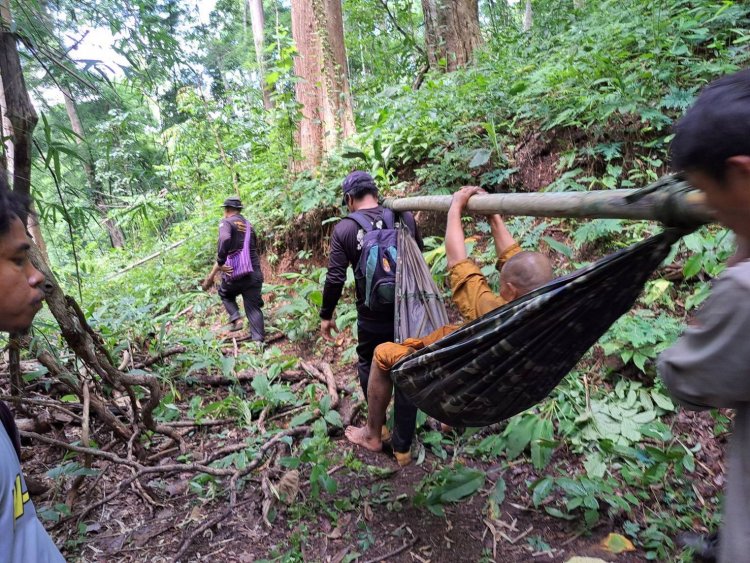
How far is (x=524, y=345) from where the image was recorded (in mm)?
1493

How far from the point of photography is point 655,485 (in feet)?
6.81

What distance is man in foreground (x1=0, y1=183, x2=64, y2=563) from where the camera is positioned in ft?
2.41

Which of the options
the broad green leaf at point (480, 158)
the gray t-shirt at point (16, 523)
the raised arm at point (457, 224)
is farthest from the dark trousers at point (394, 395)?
the broad green leaf at point (480, 158)

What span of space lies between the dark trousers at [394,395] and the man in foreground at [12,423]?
1.54 m

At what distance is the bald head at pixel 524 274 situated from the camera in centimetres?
168

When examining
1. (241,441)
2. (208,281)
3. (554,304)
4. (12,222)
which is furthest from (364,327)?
(208,281)

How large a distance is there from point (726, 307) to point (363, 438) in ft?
7.59

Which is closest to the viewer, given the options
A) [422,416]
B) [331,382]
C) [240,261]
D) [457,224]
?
[457,224]

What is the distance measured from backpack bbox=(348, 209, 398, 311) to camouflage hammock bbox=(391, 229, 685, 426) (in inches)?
26.9

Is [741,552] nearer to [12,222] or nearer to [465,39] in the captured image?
[12,222]

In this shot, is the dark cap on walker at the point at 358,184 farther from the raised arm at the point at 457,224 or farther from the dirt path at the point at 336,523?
the dirt path at the point at 336,523

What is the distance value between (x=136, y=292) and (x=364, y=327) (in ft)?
→ 16.0

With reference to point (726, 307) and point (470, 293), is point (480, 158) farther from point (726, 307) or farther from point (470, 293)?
point (726, 307)

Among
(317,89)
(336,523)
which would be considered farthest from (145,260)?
(336,523)
